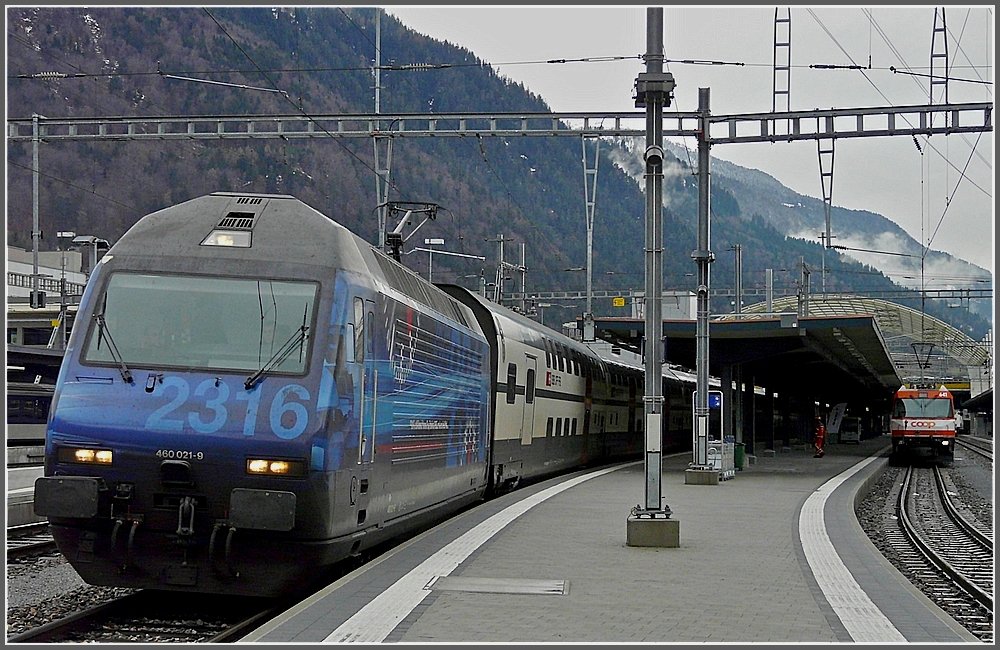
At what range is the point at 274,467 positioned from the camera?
934 centimetres

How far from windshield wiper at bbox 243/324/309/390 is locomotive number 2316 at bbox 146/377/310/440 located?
0.35 feet

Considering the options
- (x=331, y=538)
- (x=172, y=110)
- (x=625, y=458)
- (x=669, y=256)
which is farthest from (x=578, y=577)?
(x=669, y=256)

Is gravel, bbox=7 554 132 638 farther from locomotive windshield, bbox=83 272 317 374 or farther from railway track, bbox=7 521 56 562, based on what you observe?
locomotive windshield, bbox=83 272 317 374

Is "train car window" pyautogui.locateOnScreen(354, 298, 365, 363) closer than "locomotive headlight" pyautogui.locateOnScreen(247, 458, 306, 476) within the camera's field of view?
No

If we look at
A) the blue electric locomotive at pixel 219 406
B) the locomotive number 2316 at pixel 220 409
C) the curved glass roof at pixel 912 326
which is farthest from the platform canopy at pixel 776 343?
the locomotive number 2316 at pixel 220 409

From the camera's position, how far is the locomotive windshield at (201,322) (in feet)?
31.7

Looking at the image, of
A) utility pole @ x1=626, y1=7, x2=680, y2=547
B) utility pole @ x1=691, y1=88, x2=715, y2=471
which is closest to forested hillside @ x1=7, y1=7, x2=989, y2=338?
utility pole @ x1=691, y1=88, x2=715, y2=471

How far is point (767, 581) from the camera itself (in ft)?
36.7

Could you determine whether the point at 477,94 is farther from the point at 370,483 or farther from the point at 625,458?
the point at 370,483

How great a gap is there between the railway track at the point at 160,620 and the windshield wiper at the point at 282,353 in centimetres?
193

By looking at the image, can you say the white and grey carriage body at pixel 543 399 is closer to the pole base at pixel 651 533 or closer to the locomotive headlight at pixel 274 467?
the pole base at pixel 651 533

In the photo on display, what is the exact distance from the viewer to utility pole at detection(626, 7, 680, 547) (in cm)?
1339

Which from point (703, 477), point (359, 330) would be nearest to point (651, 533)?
point (359, 330)

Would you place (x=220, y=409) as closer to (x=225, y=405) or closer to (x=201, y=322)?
(x=225, y=405)
